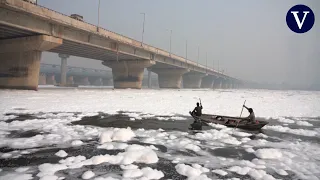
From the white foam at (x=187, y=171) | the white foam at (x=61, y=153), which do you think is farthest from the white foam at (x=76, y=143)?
the white foam at (x=187, y=171)

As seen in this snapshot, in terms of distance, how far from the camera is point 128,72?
49.8 m

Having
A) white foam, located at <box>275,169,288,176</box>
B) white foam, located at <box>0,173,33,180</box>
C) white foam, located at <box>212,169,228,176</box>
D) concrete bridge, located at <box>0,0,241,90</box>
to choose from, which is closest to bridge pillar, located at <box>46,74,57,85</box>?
concrete bridge, located at <box>0,0,241,90</box>

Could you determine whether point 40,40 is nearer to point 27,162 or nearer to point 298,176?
point 27,162

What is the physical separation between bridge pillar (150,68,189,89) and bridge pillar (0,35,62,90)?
4564 centimetres

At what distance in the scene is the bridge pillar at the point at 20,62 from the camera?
26.9 meters

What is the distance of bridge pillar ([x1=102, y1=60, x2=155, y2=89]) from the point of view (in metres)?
48.9

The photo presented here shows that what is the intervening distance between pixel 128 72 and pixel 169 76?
80.5 feet

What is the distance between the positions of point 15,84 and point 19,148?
86.8ft

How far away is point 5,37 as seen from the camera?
2748cm

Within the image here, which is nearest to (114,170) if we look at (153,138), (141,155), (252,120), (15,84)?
(141,155)

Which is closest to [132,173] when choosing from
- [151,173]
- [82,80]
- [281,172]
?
[151,173]

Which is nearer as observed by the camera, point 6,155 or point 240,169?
point 240,169

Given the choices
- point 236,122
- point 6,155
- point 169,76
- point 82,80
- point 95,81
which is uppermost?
point 169,76

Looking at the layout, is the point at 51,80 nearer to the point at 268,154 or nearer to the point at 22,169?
the point at 22,169
